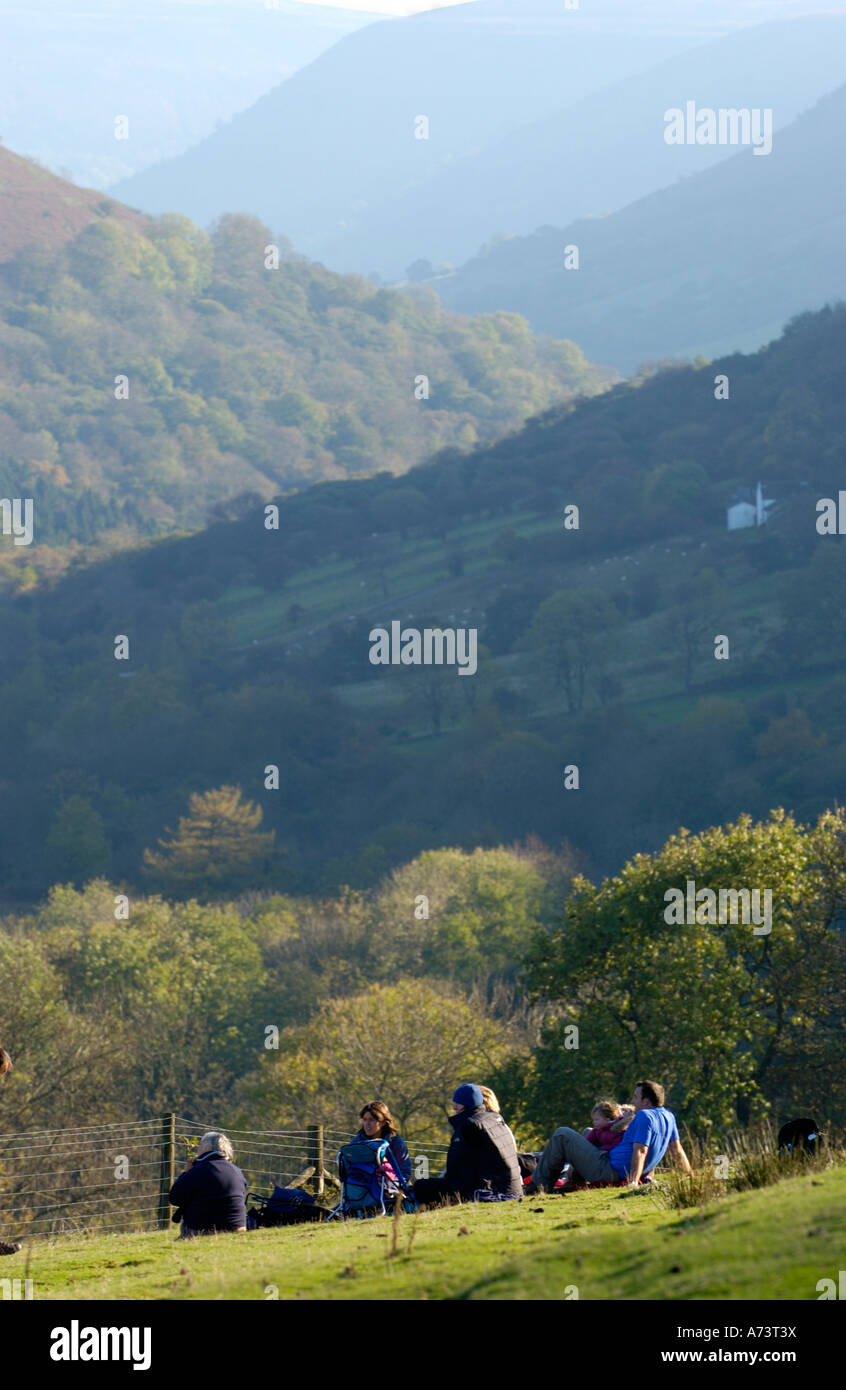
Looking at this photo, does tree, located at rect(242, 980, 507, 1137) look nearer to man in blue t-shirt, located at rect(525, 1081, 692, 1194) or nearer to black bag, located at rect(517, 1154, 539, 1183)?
black bag, located at rect(517, 1154, 539, 1183)

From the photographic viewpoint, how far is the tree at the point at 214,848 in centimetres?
8243

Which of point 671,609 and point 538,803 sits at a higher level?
point 671,609

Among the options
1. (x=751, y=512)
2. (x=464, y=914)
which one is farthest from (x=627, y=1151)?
(x=751, y=512)

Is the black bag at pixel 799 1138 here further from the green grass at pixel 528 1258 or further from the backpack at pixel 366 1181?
the backpack at pixel 366 1181

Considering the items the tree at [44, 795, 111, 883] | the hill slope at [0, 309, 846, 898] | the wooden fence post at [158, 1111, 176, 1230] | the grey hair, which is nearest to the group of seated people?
the grey hair

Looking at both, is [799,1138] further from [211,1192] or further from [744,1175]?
[211,1192]

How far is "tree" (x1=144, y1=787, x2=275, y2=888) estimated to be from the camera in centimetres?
8243

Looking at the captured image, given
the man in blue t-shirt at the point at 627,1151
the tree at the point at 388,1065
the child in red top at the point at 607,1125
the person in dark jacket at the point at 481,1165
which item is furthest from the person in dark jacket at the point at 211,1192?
the tree at the point at 388,1065

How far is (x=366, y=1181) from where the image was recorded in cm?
1080

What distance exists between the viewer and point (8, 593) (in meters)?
138

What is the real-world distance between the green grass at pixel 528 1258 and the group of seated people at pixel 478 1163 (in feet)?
1.25

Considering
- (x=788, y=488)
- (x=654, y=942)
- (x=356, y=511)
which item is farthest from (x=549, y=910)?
(x=356, y=511)
